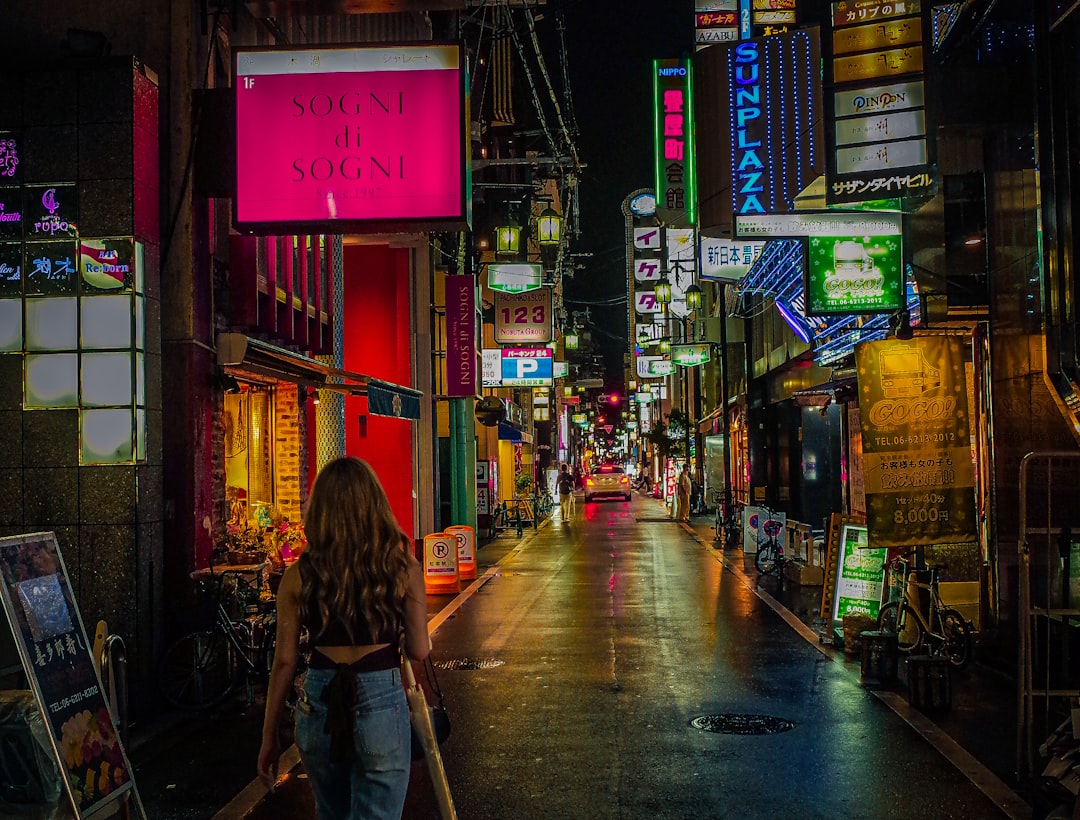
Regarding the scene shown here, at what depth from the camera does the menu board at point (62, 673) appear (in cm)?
567

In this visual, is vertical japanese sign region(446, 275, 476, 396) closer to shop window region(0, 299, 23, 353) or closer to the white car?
shop window region(0, 299, 23, 353)

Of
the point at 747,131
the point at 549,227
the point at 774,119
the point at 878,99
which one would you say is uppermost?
the point at 549,227

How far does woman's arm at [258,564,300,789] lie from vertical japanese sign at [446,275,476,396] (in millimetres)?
22115

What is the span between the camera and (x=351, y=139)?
38.0 feet

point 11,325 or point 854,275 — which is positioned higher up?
point 854,275

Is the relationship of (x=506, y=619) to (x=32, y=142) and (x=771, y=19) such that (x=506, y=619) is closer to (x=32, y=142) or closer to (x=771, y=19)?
(x=32, y=142)

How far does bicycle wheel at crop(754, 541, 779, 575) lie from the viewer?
2211cm

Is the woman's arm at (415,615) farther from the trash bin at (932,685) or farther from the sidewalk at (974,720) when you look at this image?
the trash bin at (932,685)

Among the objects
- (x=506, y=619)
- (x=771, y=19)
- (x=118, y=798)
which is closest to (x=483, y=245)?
(x=771, y=19)

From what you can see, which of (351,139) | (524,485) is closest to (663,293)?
(524,485)

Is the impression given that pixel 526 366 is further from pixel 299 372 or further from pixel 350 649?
pixel 350 649

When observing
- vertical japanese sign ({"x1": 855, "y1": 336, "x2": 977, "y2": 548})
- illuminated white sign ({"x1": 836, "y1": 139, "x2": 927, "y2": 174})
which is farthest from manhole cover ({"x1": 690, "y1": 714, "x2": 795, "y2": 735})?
illuminated white sign ({"x1": 836, "y1": 139, "x2": 927, "y2": 174})

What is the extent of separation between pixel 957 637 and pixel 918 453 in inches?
86.9

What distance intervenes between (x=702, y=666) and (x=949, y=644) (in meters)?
2.67
